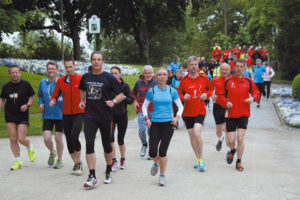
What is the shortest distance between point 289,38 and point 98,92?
102ft

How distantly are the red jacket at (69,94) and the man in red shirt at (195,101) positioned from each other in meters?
1.81

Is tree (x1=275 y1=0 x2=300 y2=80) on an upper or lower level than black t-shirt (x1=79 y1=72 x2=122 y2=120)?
upper

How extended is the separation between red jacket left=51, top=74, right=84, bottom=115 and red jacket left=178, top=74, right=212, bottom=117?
181 centimetres

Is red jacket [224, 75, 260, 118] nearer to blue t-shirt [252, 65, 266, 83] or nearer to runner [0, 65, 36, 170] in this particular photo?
runner [0, 65, 36, 170]

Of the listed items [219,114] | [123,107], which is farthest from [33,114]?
[123,107]

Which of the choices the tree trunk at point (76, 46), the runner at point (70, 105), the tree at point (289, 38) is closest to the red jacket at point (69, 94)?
the runner at point (70, 105)

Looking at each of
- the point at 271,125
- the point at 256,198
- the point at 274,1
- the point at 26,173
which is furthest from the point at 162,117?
the point at 274,1

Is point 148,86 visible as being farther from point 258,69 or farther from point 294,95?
point 294,95

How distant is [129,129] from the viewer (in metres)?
12.7

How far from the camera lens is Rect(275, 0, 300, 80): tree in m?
32.4

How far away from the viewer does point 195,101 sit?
7.37m

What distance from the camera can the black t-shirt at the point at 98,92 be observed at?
6.16 m

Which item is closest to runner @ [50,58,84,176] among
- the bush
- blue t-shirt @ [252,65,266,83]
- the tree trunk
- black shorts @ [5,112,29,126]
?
black shorts @ [5,112,29,126]

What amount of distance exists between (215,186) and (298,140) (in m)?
5.54
